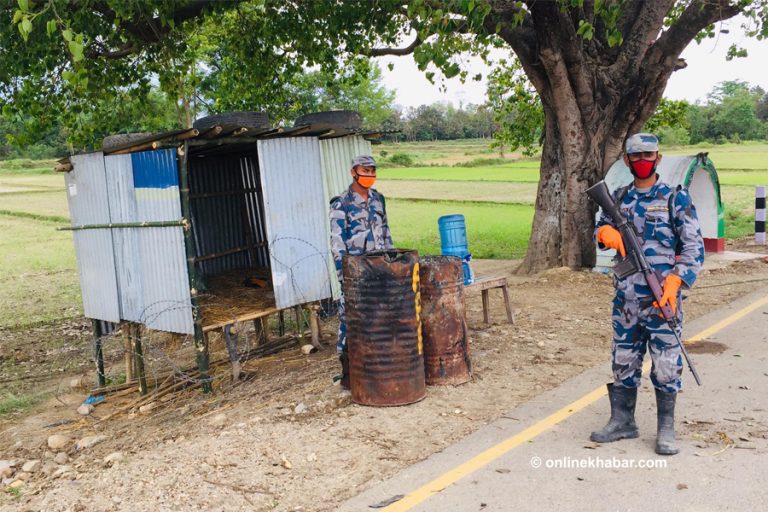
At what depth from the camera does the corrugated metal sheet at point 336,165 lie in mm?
8562

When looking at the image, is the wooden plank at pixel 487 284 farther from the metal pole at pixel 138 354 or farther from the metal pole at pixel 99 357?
the metal pole at pixel 99 357

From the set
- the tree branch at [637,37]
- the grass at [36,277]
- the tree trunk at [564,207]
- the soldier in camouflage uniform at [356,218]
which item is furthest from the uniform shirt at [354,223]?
the grass at [36,277]

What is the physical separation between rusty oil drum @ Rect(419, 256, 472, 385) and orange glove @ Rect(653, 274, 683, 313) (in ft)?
6.44

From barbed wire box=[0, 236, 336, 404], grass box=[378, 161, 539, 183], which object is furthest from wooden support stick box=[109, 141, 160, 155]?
grass box=[378, 161, 539, 183]

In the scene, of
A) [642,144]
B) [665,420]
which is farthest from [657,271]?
[665,420]

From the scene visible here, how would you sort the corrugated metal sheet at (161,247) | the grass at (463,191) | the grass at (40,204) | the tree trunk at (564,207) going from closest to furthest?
the corrugated metal sheet at (161,247), the tree trunk at (564,207), the grass at (40,204), the grass at (463,191)

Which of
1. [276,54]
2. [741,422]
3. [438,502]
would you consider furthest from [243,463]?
[276,54]

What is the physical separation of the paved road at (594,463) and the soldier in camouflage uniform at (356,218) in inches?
73.8

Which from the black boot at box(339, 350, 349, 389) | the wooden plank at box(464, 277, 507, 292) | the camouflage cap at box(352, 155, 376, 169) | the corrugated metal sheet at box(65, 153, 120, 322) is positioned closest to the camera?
the black boot at box(339, 350, 349, 389)

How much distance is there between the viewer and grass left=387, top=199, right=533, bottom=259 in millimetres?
18406

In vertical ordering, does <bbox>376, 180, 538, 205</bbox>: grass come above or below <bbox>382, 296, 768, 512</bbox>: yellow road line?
above

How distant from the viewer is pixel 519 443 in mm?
5293

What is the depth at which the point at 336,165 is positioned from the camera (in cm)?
874

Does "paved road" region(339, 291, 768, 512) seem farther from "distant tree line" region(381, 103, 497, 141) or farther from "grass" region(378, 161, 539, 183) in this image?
"distant tree line" region(381, 103, 497, 141)
